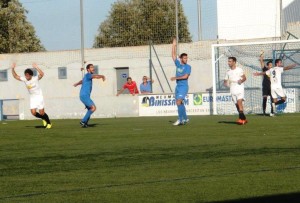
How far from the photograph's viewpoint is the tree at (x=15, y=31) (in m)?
57.2

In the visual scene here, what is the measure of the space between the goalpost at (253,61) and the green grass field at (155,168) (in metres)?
16.9

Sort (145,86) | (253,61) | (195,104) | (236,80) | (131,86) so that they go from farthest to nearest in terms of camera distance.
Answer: (131,86) → (145,86) → (253,61) → (195,104) → (236,80)

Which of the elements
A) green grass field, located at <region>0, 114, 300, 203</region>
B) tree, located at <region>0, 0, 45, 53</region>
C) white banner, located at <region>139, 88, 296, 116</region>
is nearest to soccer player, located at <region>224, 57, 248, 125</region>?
green grass field, located at <region>0, 114, 300, 203</region>

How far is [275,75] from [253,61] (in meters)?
6.75

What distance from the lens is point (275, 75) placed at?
30516 mm

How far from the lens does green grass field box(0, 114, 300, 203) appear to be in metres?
8.73

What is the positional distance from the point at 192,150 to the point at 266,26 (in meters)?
31.7

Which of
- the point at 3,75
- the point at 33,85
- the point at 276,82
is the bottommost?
the point at 276,82

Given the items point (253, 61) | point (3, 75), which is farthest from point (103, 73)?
point (253, 61)

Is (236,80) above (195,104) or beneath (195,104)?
above

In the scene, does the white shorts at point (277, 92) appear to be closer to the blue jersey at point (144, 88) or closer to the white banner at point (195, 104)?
the white banner at point (195, 104)

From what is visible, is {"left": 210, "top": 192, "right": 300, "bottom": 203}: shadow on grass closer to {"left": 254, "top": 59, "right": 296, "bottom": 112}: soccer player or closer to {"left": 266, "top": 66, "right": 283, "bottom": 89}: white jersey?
{"left": 254, "top": 59, "right": 296, "bottom": 112}: soccer player

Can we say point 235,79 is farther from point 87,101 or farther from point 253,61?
point 253,61

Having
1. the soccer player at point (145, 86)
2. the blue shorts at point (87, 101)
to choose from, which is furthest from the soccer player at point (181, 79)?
the soccer player at point (145, 86)
